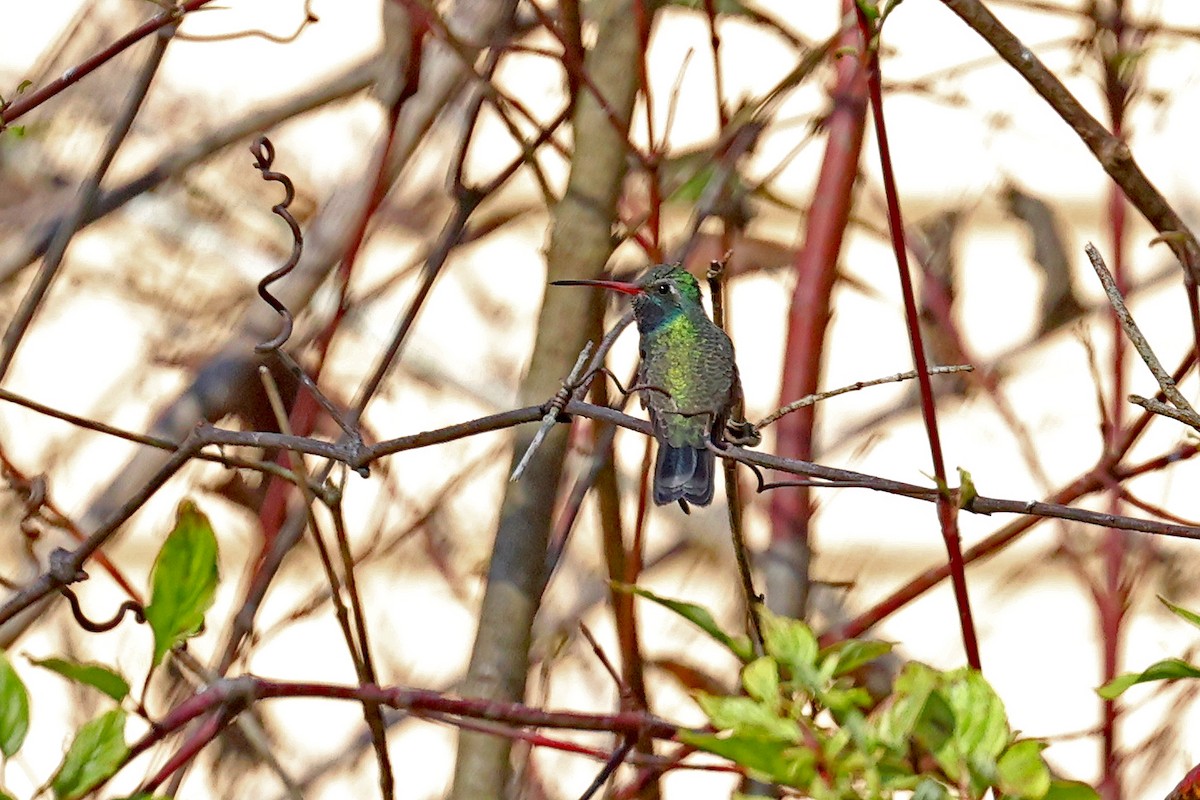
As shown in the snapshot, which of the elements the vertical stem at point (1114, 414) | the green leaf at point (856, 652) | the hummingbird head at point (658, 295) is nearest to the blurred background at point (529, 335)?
the vertical stem at point (1114, 414)

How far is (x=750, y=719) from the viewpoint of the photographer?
521mm

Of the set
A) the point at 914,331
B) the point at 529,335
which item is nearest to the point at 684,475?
the point at 914,331

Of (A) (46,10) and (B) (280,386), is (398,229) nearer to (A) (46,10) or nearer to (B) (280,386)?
(B) (280,386)

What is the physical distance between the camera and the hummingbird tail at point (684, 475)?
896mm

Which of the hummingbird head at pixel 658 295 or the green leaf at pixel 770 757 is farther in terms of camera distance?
the hummingbird head at pixel 658 295

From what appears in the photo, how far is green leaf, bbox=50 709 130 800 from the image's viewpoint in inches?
21.3

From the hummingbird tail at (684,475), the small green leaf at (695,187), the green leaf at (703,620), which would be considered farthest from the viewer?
the small green leaf at (695,187)

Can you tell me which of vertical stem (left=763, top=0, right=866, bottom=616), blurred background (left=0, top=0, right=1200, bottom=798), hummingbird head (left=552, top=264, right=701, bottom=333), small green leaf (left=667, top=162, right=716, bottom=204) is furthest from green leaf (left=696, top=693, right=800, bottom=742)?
blurred background (left=0, top=0, right=1200, bottom=798)

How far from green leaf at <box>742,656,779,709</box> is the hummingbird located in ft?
0.85

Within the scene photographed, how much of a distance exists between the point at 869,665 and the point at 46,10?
150 centimetres

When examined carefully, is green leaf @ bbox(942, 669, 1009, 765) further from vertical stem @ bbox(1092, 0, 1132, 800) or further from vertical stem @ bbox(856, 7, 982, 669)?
vertical stem @ bbox(1092, 0, 1132, 800)

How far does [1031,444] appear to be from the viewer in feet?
5.81

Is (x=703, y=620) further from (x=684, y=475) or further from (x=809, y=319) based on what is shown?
(x=809, y=319)

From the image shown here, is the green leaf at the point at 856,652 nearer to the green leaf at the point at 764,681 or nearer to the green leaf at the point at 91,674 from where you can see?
the green leaf at the point at 764,681
